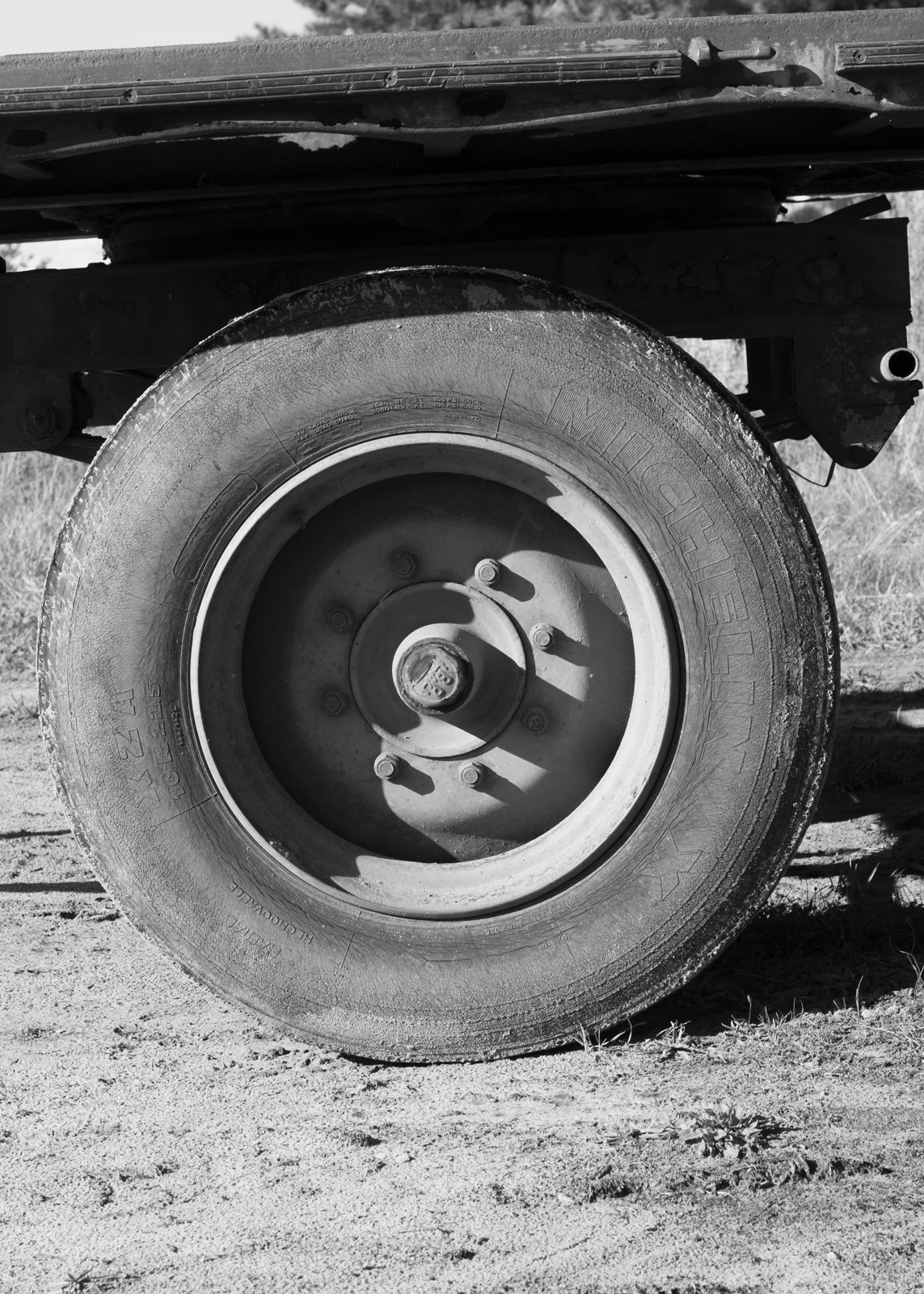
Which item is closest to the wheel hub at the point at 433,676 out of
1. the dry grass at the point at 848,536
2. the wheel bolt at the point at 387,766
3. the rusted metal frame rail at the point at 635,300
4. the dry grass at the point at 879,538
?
the wheel bolt at the point at 387,766

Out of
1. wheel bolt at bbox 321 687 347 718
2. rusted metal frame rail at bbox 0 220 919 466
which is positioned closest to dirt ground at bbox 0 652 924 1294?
wheel bolt at bbox 321 687 347 718

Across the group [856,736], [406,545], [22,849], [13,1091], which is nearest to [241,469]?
[406,545]

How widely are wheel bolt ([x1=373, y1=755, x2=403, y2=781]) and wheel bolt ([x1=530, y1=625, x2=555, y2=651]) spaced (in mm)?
345

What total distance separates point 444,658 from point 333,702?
0.30 meters

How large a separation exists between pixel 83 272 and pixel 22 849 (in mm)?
1904

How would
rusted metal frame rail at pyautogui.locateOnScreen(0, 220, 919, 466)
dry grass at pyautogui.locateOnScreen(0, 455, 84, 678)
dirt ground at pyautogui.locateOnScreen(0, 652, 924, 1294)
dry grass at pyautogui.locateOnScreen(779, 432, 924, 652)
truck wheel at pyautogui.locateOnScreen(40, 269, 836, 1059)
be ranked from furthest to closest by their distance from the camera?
dry grass at pyautogui.locateOnScreen(0, 455, 84, 678) → dry grass at pyautogui.locateOnScreen(779, 432, 924, 652) → rusted metal frame rail at pyautogui.locateOnScreen(0, 220, 919, 466) → truck wheel at pyautogui.locateOnScreen(40, 269, 836, 1059) → dirt ground at pyautogui.locateOnScreen(0, 652, 924, 1294)

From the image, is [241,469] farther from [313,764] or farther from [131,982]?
[131,982]

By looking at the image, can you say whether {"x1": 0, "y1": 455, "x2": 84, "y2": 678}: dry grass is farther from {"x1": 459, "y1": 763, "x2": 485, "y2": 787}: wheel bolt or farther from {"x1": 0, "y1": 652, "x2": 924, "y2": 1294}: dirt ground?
{"x1": 459, "y1": 763, "x2": 485, "y2": 787}: wheel bolt

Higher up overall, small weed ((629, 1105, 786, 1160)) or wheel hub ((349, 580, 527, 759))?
wheel hub ((349, 580, 527, 759))

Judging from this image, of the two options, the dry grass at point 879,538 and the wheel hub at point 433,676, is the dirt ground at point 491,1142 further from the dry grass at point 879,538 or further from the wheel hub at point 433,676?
the dry grass at point 879,538

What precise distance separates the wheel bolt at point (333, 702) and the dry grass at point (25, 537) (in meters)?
3.84

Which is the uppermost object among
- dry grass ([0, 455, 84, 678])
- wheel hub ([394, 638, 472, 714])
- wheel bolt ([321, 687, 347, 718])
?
wheel hub ([394, 638, 472, 714])

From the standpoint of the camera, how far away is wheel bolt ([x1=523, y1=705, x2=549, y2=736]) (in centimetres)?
249

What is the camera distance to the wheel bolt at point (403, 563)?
100 inches
